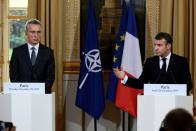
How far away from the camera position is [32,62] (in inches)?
197

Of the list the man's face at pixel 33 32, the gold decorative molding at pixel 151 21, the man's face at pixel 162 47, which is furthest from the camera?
the gold decorative molding at pixel 151 21

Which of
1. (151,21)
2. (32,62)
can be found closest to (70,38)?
(151,21)

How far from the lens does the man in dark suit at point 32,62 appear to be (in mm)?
4945

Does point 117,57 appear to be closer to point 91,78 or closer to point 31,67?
point 91,78

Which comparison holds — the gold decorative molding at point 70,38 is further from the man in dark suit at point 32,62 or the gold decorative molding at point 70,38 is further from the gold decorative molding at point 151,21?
the man in dark suit at point 32,62

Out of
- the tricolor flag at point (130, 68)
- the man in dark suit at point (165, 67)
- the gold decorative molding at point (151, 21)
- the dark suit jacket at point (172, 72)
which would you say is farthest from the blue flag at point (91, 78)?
the dark suit jacket at point (172, 72)

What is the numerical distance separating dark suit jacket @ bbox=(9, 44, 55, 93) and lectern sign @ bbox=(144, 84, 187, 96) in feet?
4.06

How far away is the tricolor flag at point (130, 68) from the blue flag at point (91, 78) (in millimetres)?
295

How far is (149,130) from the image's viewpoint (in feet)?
14.7

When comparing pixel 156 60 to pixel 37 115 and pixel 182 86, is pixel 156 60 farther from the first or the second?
pixel 37 115

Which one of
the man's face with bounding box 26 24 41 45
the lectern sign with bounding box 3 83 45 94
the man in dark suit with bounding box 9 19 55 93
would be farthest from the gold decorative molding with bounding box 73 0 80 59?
the lectern sign with bounding box 3 83 45 94

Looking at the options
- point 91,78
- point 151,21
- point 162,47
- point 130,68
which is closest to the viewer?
point 162,47

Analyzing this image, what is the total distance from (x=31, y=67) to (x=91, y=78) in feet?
4.24

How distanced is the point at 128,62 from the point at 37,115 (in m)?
1.81
